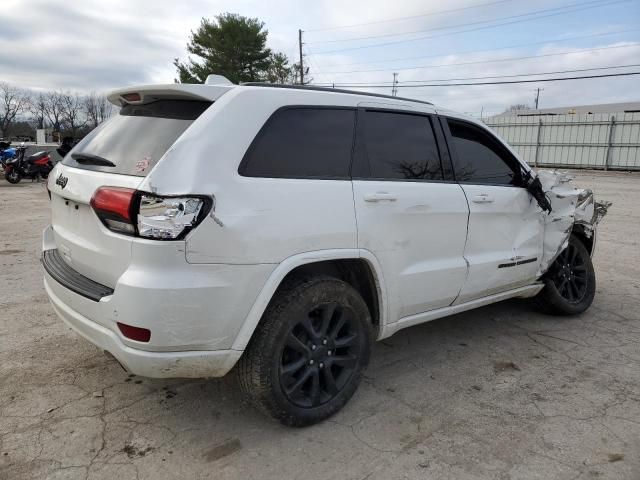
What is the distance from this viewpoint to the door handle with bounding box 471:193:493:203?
12.0 ft

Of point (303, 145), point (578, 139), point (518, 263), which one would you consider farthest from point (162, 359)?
point (578, 139)

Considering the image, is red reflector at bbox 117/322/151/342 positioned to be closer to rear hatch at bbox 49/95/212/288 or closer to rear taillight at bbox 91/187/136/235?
rear hatch at bbox 49/95/212/288

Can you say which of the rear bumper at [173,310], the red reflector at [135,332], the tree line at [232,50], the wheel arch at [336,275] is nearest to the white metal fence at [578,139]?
the tree line at [232,50]

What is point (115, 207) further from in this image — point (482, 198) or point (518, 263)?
point (518, 263)

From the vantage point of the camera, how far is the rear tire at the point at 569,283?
4.67 meters

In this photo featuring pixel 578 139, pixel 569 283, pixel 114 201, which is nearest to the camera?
pixel 114 201

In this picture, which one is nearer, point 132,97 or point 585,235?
point 132,97

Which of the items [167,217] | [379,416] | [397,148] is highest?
[397,148]

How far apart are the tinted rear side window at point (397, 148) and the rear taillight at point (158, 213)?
1.05 m

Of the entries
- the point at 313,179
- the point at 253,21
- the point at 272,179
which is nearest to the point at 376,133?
the point at 313,179

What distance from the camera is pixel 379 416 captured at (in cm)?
301

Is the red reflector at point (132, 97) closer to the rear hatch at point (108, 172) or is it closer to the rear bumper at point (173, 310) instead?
the rear hatch at point (108, 172)

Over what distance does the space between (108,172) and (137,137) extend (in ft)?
0.82

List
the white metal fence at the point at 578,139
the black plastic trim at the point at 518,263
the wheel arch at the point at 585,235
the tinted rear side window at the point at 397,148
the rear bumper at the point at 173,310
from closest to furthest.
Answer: the rear bumper at the point at 173,310, the tinted rear side window at the point at 397,148, the black plastic trim at the point at 518,263, the wheel arch at the point at 585,235, the white metal fence at the point at 578,139
